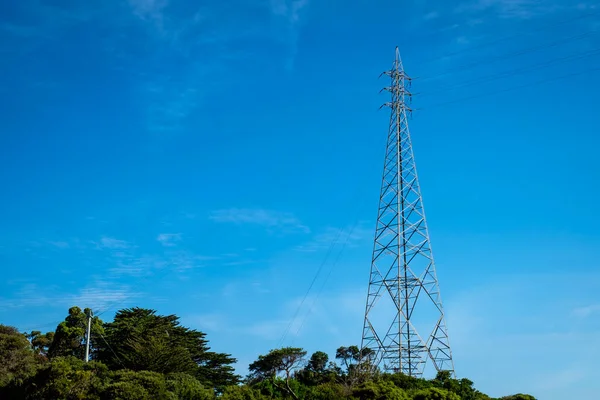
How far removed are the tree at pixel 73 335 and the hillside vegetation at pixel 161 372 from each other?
0.11 meters

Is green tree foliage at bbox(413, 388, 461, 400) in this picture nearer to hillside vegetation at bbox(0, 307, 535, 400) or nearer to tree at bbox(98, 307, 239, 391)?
hillside vegetation at bbox(0, 307, 535, 400)

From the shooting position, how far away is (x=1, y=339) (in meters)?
56.5

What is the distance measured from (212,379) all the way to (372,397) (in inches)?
1230

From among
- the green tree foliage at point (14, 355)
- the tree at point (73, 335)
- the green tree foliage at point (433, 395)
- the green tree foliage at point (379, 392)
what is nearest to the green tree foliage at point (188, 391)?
the green tree foliage at point (379, 392)

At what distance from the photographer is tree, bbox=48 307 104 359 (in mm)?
73062

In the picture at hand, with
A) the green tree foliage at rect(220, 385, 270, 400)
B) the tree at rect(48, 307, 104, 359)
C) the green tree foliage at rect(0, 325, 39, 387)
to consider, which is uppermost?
the tree at rect(48, 307, 104, 359)

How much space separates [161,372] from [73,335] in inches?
1029

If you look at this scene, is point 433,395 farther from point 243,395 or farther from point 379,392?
point 243,395

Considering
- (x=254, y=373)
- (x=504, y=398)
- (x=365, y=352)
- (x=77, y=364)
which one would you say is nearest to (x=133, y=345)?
(x=77, y=364)

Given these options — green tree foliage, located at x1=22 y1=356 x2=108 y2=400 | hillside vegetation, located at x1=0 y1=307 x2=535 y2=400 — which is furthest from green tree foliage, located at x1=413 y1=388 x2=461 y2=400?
green tree foliage, located at x1=22 y1=356 x2=108 y2=400

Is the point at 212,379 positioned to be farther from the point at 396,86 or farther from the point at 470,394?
the point at 396,86

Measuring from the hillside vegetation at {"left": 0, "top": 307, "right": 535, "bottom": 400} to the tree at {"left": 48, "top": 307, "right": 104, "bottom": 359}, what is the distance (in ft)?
0.38

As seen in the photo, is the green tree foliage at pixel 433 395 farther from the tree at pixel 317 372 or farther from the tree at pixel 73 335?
the tree at pixel 73 335

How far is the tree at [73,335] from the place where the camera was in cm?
7306
